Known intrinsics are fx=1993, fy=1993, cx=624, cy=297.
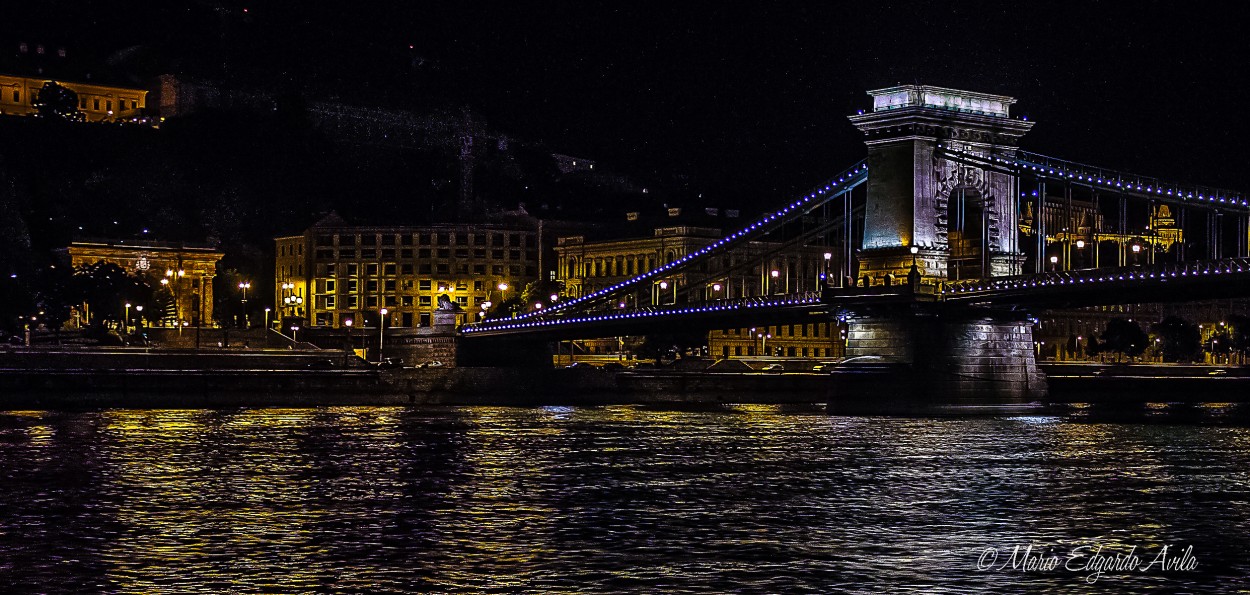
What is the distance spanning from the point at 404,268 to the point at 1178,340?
53.1m

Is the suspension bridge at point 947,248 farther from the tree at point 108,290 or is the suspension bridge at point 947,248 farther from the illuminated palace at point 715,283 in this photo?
the tree at point 108,290

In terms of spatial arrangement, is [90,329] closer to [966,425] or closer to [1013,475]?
[966,425]

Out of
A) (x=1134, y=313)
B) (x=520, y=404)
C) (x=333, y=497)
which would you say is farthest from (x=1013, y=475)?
(x=1134, y=313)

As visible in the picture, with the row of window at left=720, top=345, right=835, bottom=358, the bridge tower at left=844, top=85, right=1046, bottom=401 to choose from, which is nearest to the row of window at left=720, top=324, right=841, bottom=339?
the row of window at left=720, top=345, right=835, bottom=358

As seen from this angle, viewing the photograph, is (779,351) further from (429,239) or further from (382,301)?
(382,301)

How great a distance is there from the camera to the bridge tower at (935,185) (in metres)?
56.4

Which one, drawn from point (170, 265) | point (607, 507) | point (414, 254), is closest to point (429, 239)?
point (414, 254)

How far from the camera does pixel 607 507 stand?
28672 mm

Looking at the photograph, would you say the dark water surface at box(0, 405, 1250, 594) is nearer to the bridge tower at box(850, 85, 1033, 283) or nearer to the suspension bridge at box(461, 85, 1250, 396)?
the suspension bridge at box(461, 85, 1250, 396)

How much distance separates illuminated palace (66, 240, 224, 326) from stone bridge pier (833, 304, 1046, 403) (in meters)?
68.1

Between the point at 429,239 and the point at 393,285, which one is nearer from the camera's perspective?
the point at 429,239

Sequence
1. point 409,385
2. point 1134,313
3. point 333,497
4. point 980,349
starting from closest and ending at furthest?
point 333,497
point 980,349
point 409,385
point 1134,313

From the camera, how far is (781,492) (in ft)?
103

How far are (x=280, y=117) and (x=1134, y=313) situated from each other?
77.0 meters
